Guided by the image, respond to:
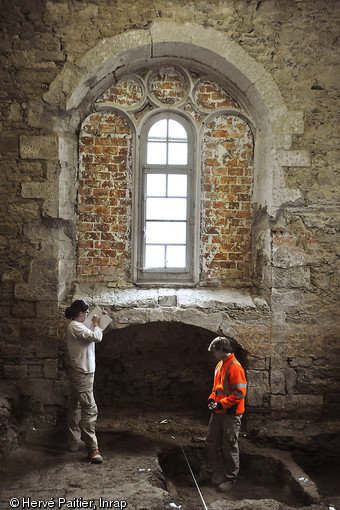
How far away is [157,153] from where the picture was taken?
4.98 m

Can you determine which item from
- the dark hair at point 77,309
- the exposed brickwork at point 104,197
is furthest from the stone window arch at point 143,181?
the dark hair at point 77,309

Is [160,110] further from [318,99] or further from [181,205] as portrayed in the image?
[318,99]

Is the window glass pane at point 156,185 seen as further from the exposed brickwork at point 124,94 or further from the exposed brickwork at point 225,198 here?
the exposed brickwork at point 124,94

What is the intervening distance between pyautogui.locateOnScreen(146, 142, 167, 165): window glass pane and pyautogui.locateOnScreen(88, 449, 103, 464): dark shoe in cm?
302

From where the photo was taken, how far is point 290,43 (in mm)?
4496

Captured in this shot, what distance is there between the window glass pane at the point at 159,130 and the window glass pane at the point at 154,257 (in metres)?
1.26

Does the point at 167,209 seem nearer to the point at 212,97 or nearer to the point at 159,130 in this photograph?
the point at 159,130

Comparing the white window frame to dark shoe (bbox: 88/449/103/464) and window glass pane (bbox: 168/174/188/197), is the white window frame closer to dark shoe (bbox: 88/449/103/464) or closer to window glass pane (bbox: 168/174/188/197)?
window glass pane (bbox: 168/174/188/197)

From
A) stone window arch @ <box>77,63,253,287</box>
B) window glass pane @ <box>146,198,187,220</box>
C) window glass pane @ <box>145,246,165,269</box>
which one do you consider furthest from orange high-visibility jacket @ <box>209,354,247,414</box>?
window glass pane @ <box>146,198,187,220</box>

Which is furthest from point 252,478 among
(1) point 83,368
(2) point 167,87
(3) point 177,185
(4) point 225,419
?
(2) point 167,87

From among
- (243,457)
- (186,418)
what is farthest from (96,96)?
(243,457)

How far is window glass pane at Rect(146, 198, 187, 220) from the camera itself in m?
5.02

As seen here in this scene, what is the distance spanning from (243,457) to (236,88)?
12.5 ft

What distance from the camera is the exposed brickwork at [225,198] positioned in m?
4.96
